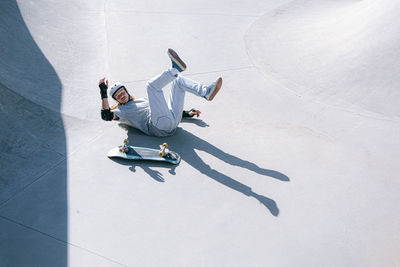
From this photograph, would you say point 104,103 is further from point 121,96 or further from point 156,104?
point 156,104

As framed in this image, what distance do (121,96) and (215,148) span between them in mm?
1618

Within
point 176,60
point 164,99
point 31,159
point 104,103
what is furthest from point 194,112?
point 31,159

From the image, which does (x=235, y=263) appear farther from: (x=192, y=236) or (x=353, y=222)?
(x=353, y=222)

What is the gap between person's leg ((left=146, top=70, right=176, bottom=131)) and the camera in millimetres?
5684

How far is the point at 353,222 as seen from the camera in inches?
183

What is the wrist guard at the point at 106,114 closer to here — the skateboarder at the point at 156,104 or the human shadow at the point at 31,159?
→ the skateboarder at the point at 156,104

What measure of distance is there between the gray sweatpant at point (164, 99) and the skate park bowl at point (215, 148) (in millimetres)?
326

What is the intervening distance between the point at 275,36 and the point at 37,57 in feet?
17.7

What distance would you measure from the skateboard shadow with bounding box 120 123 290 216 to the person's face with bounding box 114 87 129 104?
1.87 ft

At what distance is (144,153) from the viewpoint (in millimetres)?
5762

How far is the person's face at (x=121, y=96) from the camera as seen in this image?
19.7ft

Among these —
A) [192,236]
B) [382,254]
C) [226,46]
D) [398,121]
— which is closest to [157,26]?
[226,46]

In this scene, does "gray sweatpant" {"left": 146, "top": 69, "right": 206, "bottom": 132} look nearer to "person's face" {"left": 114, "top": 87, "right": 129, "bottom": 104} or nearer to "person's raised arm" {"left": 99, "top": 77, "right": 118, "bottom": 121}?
"person's face" {"left": 114, "top": 87, "right": 129, "bottom": 104}

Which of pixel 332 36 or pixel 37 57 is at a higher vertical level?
pixel 332 36
